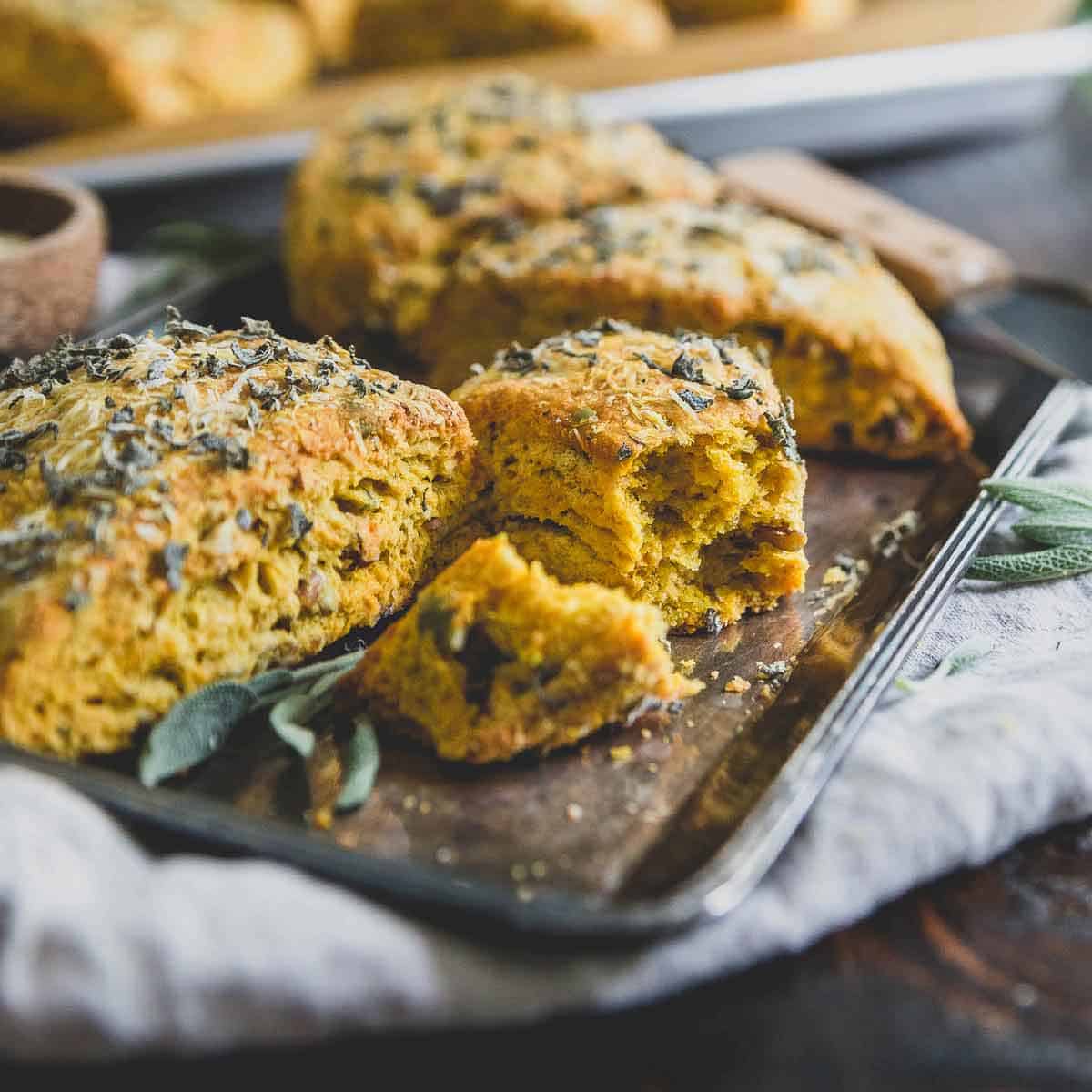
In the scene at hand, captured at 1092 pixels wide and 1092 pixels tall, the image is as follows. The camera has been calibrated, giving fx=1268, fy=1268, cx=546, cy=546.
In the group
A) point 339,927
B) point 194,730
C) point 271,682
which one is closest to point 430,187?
point 271,682

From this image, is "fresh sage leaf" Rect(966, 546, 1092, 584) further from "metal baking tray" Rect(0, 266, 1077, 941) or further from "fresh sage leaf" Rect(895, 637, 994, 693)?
"fresh sage leaf" Rect(895, 637, 994, 693)

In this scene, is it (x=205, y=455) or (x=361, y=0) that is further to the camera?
(x=361, y=0)

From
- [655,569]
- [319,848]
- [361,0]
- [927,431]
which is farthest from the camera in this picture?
→ [361,0]

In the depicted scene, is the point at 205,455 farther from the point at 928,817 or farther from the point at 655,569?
the point at 928,817

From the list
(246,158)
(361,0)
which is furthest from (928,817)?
(361,0)

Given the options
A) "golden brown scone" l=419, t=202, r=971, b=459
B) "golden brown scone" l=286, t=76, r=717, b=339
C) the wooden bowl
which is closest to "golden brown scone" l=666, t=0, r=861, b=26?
"golden brown scone" l=286, t=76, r=717, b=339

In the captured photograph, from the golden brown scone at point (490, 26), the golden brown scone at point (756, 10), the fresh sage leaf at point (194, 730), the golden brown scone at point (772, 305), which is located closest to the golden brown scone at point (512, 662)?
the fresh sage leaf at point (194, 730)
